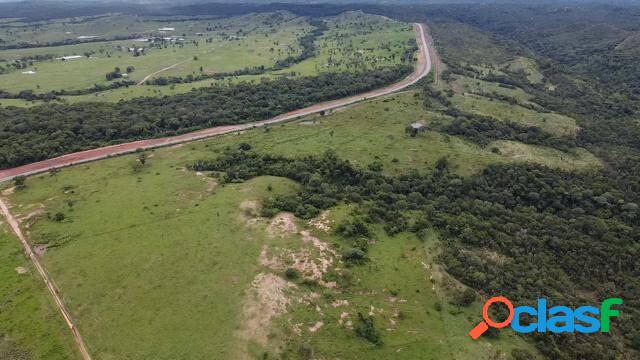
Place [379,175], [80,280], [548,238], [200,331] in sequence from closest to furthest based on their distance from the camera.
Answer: [200,331], [80,280], [548,238], [379,175]

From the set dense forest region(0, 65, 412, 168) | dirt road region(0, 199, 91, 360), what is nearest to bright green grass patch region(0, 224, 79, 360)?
dirt road region(0, 199, 91, 360)

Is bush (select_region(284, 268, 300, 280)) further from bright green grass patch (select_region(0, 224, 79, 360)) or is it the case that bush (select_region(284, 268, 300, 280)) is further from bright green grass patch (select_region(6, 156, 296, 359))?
bright green grass patch (select_region(0, 224, 79, 360))

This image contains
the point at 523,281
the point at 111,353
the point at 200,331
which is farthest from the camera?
the point at 523,281

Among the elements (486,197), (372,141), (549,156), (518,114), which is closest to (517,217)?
(486,197)

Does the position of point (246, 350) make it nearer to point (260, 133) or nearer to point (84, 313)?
point (84, 313)

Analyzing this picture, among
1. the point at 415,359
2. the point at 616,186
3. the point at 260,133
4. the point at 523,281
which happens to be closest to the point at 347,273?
the point at 415,359

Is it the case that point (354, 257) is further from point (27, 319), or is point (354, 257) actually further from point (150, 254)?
point (27, 319)

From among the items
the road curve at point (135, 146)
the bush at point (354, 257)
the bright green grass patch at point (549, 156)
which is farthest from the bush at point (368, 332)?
the road curve at point (135, 146)
